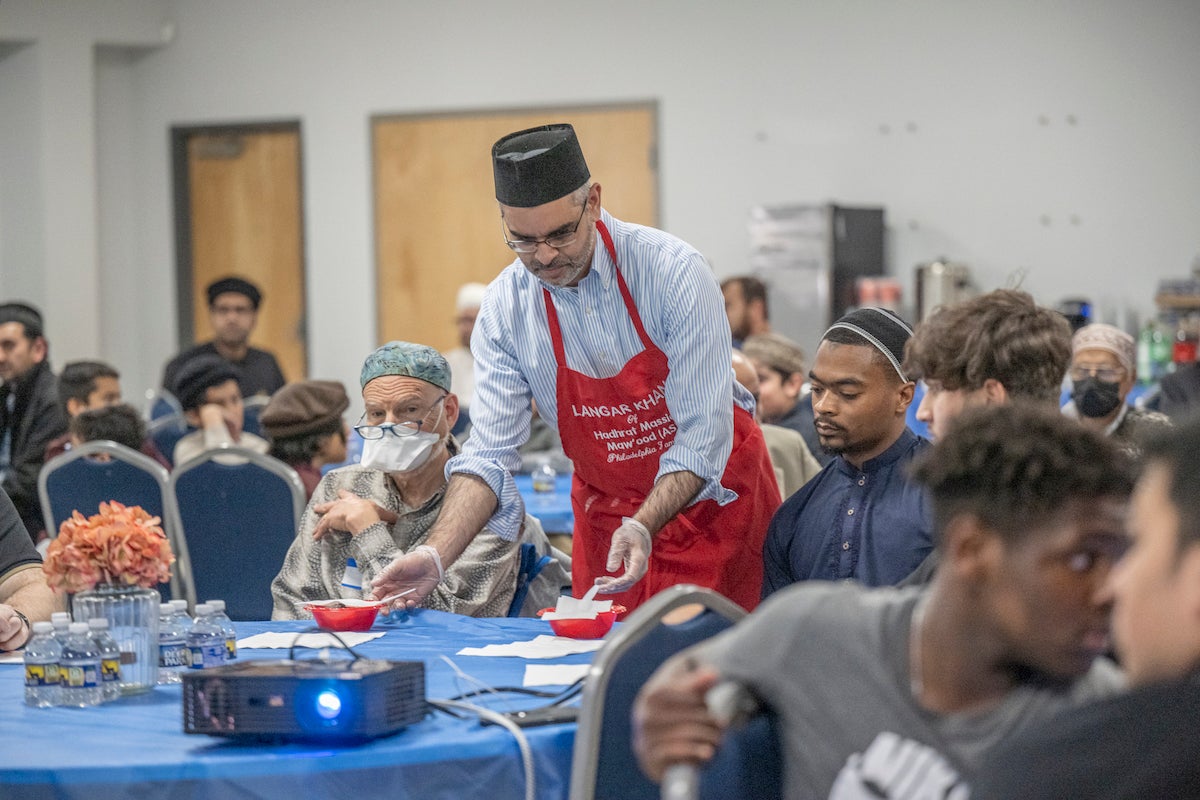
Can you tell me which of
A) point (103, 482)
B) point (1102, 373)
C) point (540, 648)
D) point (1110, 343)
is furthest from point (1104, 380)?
point (103, 482)

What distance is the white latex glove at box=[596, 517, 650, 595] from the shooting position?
2.42m

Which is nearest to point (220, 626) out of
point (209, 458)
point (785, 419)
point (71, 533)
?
point (71, 533)

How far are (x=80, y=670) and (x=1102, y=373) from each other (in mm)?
3300

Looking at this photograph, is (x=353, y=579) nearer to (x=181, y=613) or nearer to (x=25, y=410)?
Answer: (x=181, y=613)

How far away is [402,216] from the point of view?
846 centimetres

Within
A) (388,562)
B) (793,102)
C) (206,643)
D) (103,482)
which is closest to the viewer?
(206,643)

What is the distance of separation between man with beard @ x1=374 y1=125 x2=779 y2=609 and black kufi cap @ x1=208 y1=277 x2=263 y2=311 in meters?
4.53

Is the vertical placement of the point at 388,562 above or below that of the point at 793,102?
below

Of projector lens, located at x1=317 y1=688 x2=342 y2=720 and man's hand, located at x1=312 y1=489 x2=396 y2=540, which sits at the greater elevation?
man's hand, located at x1=312 y1=489 x2=396 y2=540

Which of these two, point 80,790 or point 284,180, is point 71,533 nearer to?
point 80,790

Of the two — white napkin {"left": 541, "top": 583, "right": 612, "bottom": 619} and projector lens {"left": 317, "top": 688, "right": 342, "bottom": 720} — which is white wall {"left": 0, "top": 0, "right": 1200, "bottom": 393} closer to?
white napkin {"left": 541, "top": 583, "right": 612, "bottom": 619}

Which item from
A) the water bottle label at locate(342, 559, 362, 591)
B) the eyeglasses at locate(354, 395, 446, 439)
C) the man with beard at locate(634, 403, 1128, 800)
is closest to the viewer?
the man with beard at locate(634, 403, 1128, 800)

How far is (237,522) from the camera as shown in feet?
12.8

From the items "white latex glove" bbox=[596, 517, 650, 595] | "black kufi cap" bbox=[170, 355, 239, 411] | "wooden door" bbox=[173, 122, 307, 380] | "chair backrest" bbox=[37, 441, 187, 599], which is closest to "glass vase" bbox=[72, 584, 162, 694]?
"white latex glove" bbox=[596, 517, 650, 595]
